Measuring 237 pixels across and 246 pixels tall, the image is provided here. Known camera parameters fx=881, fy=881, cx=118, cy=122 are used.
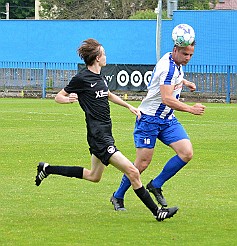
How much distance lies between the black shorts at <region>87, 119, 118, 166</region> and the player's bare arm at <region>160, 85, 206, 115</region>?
729mm

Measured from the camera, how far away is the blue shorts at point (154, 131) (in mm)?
10422

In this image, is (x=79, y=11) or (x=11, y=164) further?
(x=79, y=11)

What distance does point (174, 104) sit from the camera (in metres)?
9.95

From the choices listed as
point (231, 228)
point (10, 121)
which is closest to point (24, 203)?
point (231, 228)

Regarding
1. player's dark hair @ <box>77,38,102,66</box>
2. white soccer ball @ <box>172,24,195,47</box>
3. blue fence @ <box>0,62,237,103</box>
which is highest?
white soccer ball @ <box>172,24,195,47</box>

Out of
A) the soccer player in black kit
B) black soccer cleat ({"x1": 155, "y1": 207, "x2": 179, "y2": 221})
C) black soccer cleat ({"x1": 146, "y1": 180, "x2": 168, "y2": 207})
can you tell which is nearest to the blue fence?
black soccer cleat ({"x1": 146, "y1": 180, "x2": 168, "y2": 207})

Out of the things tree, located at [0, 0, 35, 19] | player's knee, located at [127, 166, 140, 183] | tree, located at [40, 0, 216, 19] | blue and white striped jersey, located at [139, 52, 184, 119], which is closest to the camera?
player's knee, located at [127, 166, 140, 183]

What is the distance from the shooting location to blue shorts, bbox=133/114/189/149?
34.2 ft

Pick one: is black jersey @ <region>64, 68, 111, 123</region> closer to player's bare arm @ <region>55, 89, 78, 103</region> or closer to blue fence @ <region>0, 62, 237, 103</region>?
player's bare arm @ <region>55, 89, 78, 103</region>

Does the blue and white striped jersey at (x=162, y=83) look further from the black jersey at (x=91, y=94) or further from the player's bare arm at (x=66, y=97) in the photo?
the player's bare arm at (x=66, y=97)

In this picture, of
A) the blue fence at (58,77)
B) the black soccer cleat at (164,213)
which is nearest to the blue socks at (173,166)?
the black soccer cleat at (164,213)

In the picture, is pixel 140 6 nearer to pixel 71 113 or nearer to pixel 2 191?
pixel 71 113

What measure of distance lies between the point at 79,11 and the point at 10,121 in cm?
4651

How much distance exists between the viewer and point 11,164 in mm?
15367
